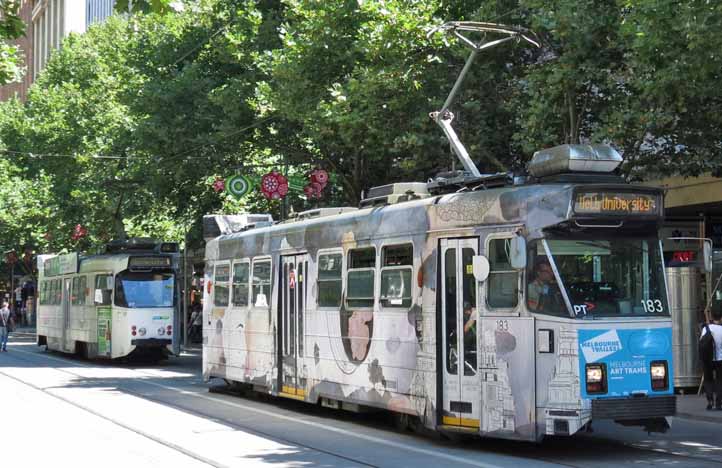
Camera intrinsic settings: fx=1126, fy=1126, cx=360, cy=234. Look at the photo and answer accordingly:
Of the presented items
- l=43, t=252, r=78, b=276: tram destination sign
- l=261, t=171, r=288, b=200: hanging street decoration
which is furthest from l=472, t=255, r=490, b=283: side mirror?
l=43, t=252, r=78, b=276: tram destination sign

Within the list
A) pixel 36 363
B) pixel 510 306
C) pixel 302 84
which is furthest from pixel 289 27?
pixel 510 306

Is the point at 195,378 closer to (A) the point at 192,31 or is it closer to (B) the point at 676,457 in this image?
(A) the point at 192,31

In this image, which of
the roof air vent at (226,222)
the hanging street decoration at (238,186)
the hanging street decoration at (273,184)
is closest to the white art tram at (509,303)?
the roof air vent at (226,222)

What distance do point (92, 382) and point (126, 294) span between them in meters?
6.27

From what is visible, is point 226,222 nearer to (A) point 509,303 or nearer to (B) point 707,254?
(A) point 509,303

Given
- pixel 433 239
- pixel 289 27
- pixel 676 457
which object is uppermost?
pixel 289 27

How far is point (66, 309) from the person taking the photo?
3516 cm

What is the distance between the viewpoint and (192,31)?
32.7 metres

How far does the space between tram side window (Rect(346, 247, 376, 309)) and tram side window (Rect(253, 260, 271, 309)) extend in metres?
3.09

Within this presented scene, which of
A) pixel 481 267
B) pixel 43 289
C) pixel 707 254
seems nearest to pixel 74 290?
pixel 43 289

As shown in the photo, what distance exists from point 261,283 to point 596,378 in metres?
8.20

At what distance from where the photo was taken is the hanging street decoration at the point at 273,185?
94.1 ft

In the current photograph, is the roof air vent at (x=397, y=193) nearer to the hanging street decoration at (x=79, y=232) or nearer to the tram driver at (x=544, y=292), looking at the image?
the tram driver at (x=544, y=292)

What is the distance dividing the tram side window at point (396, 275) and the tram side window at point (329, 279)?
1293 mm
